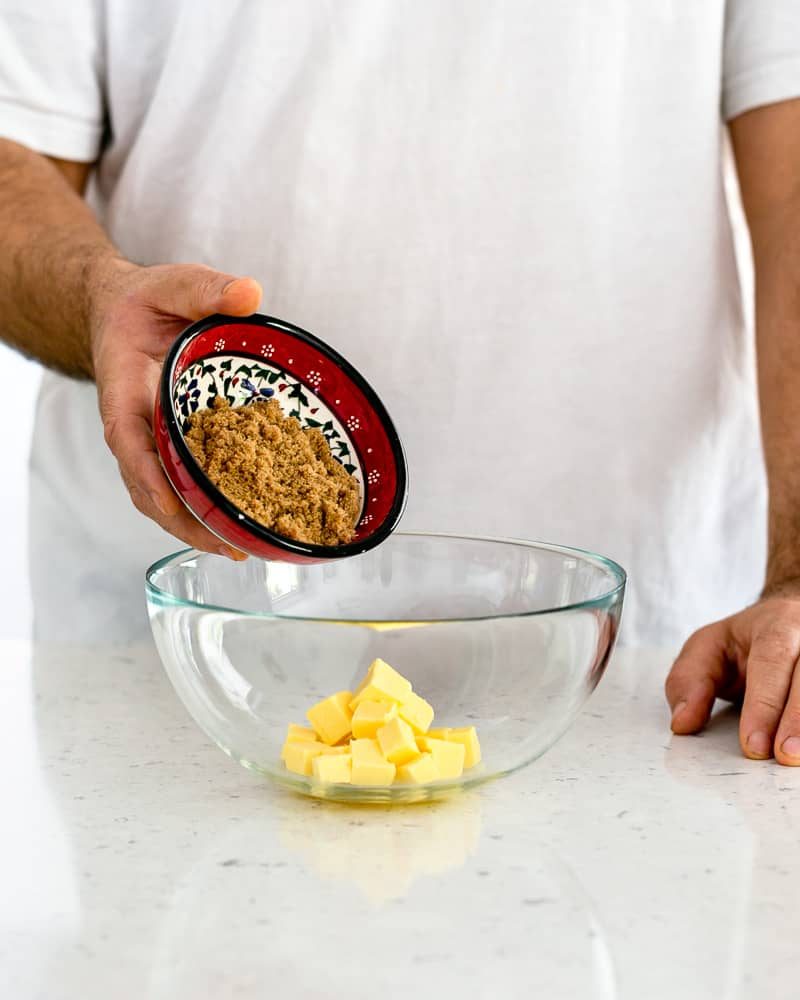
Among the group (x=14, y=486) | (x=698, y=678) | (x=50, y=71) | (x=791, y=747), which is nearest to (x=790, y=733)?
(x=791, y=747)

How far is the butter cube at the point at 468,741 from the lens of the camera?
951mm

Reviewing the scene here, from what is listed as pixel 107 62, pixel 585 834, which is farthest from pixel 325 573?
pixel 107 62

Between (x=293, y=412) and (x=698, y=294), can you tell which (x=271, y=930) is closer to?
(x=293, y=412)

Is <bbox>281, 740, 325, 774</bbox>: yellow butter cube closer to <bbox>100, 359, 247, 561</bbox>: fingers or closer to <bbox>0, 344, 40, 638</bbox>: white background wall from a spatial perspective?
<bbox>100, 359, 247, 561</bbox>: fingers

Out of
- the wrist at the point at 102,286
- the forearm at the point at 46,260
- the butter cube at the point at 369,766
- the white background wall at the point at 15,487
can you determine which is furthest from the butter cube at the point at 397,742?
the white background wall at the point at 15,487

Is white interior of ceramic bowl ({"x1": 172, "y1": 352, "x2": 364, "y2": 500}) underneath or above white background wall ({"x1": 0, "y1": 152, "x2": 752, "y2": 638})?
above

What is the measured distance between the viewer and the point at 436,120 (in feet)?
4.85

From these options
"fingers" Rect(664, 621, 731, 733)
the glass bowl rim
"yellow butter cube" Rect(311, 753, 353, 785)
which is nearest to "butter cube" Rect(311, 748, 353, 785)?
"yellow butter cube" Rect(311, 753, 353, 785)

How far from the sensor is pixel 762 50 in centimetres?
150

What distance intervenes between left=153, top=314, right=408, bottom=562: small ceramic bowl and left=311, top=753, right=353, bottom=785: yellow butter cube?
0.15m

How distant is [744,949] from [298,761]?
1.14ft

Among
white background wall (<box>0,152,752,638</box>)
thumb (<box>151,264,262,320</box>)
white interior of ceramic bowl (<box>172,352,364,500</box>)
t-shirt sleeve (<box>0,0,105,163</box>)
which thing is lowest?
white background wall (<box>0,152,752,638</box>)

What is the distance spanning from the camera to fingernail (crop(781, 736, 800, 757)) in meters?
1.04

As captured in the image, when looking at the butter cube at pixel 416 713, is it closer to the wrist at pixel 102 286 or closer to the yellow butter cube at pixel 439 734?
the yellow butter cube at pixel 439 734
